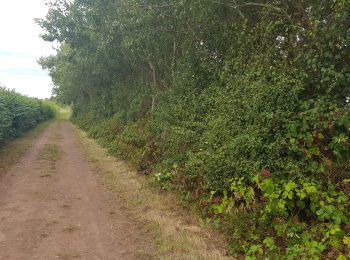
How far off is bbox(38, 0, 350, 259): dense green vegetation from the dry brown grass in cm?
34

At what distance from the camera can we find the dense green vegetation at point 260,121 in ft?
19.5

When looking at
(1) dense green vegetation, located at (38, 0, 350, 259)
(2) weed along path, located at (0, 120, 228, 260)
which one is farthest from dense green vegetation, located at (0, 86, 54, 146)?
(1) dense green vegetation, located at (38, 0, 350, 259)

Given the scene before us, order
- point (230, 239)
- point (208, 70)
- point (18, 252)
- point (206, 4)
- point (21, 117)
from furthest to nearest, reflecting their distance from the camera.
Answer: point (21, 117), point (208, 70), point (206, 4), point (230, 239), point (18, 252)

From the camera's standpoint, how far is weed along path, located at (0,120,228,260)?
591cm

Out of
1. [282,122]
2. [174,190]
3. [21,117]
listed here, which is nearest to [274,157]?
[282,122]

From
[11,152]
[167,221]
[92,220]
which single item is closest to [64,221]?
[92,220]

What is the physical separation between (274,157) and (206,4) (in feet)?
16.4

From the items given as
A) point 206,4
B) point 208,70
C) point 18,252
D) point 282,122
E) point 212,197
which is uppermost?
point 206,4

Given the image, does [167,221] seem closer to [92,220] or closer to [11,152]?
[92,220]

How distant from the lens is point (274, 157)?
6680 mm

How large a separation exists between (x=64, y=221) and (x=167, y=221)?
2070 mm

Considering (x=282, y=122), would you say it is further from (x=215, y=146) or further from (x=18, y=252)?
(x=18, y=252)

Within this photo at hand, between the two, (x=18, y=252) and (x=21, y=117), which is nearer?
(x=18, y=252)

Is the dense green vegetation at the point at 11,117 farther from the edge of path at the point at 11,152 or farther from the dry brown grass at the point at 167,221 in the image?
the dry brown grass at the point at 167,221
